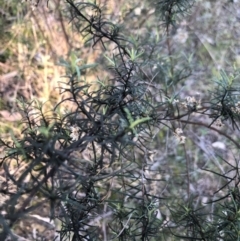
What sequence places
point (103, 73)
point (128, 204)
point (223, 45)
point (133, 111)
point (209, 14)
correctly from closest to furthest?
point (133, 111) < point (128, 204) < point (103, 73) < point (209, 14) < point (223, 45)

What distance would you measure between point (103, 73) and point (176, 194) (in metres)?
0.72

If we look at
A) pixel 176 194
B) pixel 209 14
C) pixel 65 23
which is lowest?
pixel 176 194

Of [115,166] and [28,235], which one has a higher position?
[115,166]

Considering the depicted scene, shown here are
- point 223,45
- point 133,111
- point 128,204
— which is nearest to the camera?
point 133,111

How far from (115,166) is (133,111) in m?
0.78

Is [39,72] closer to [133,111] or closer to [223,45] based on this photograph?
[223,45]

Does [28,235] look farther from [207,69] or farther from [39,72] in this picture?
[207,69]

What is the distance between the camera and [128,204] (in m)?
1.80

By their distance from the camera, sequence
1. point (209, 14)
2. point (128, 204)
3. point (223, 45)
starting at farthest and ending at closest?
point (223, 45) → point (209, 14) → point (128, 204)

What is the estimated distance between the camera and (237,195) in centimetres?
96

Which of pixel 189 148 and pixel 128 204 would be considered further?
pixel 189 148

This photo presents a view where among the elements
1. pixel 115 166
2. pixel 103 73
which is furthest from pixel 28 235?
pixel 103 73

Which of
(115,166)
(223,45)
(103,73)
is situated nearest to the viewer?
(115,166)

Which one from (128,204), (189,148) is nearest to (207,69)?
(189,148)
